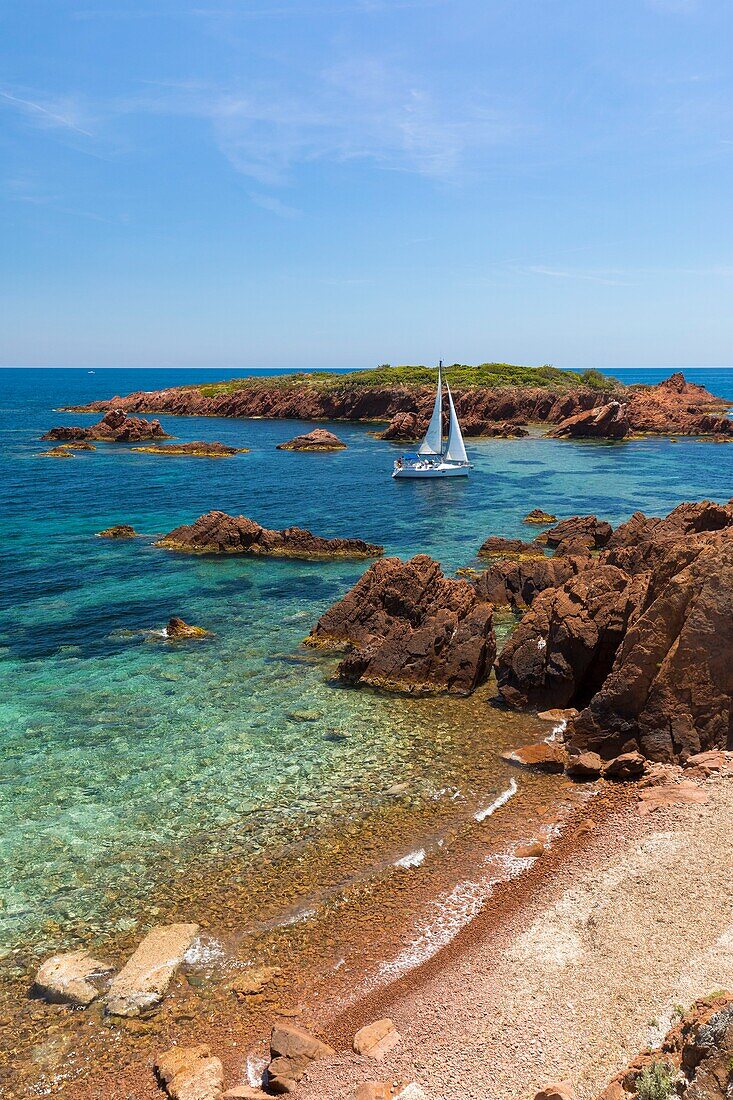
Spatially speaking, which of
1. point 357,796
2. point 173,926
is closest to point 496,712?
point 357,796

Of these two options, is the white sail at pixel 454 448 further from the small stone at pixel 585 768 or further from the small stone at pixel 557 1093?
the small stone at pixel 557 1093

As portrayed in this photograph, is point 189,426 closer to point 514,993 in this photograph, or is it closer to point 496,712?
point 496,712

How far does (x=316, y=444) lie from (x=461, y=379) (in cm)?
5530

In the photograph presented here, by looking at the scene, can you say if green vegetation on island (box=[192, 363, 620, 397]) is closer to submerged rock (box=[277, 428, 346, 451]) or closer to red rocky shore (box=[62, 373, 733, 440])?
red rocky shore (box=[62, 373, 733, 440])

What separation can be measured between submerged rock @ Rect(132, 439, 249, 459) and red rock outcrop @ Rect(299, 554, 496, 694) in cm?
7275

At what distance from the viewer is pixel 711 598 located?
21.3m

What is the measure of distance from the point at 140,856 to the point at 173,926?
9.94ft

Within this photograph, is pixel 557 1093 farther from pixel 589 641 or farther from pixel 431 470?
pixel 431 470

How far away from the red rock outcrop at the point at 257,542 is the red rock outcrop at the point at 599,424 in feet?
282

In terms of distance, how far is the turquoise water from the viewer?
61.9 feet

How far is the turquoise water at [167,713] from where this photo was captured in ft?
61.9

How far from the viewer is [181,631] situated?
1345 inches

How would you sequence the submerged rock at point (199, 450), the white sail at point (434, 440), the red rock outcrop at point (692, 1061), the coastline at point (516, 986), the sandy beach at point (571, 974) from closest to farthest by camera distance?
the red rock outcrop at point (692, 1061) → the sandy beach at point (571, 974) → the coastline at point (516, 986) → the white sail at point (434, 440) → the submerged rock at point (199, 450)

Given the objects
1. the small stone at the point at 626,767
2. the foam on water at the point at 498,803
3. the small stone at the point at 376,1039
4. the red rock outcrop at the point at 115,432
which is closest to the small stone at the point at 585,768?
the small stone at the point at 626,767
